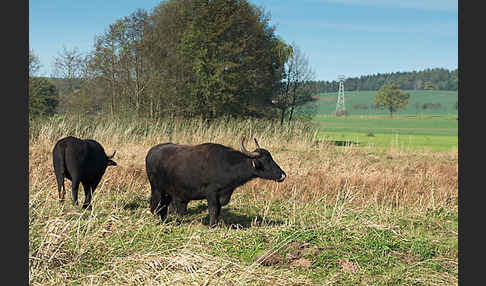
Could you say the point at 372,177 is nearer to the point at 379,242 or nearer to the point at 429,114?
the point at 379,242

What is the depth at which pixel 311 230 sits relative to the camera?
6.48 metres

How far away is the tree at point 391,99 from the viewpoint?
113875mm

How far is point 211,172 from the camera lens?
7430mm

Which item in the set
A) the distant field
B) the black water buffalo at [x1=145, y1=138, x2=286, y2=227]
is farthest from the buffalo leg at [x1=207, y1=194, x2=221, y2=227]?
the distant field

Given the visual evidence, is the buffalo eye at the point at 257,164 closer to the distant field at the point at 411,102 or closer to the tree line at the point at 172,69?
the tree line at the point at 172,69

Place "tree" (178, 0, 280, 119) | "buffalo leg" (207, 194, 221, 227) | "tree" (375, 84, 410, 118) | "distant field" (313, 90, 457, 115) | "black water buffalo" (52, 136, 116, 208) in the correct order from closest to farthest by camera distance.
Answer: "buffalo leg" (207, 194, 221, 227) → "black water buffalo" (52, 136, 116, 208) → "tree" (178, 0, 280, 119) → "distant field" (313, 90, 457, 115) → "tree" (375, 84, 410, 118)

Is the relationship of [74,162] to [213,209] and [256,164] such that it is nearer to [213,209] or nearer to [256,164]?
[213,209]

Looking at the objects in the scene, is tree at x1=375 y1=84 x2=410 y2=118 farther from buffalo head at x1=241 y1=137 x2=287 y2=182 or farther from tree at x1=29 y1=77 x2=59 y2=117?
buffalo head at x1=241 y1=137 x2=287 y2=182

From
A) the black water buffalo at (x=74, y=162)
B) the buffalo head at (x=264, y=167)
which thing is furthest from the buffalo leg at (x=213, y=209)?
the black water buffalo at (x=74, y=162)

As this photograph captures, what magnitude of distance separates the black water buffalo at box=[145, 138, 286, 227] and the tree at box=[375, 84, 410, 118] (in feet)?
368

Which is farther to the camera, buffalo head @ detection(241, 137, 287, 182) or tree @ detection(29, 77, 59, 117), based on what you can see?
tree @ detection(29, 77, 59, 117)

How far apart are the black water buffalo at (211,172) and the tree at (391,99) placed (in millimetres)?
112183

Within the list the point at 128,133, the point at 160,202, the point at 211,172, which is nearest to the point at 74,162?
the point at 160,202

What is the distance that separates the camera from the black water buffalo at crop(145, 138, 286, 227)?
7.44 metres
